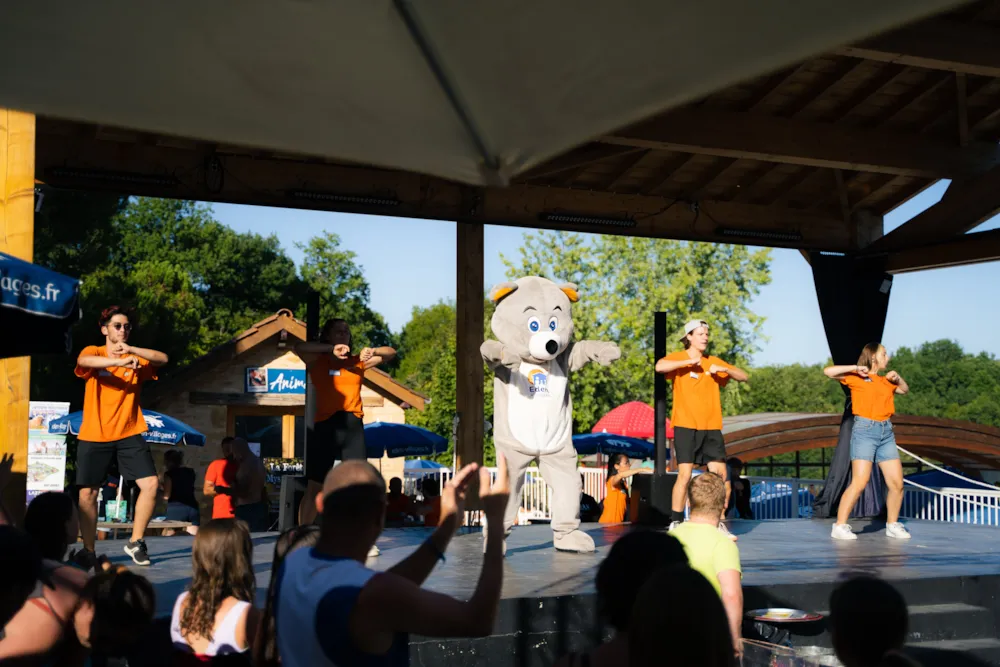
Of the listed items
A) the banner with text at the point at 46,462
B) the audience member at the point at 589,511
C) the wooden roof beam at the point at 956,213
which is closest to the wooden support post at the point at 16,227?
the banner with text at the point at 46,462

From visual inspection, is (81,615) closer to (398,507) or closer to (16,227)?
(16,227)

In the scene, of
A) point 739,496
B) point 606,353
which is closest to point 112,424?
point 606,353

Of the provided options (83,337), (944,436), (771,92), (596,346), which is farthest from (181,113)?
(83,337)

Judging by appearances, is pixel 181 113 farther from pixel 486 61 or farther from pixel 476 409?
pixel 476 409

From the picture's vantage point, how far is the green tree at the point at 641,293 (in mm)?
32562

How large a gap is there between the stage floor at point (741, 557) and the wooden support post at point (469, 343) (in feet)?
4.28

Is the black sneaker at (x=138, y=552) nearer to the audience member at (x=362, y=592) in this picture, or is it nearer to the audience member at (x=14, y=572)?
the audience member at (x=14, y=572)

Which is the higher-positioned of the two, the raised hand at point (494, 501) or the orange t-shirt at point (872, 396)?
the orange t-shirt at point (872, 396)

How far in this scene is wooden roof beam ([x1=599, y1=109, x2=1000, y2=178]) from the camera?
29.9ft

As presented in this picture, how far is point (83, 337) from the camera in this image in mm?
20234

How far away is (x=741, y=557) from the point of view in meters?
6.49

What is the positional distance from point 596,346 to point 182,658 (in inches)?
174

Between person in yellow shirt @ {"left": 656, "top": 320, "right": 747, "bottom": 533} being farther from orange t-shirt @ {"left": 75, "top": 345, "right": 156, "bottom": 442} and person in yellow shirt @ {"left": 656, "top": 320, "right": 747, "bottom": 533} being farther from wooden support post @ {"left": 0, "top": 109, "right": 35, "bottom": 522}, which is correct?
wooden support post @ {"left": 0, "top": 109, "right": 35, "bottom": 522}

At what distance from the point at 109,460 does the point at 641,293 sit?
28.7 metres
